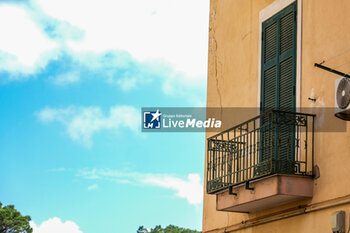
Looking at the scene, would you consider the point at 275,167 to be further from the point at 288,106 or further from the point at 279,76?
the point at 279,76

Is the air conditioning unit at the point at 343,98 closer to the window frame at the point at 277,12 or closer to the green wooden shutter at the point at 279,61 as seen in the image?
the window frame at the point at 277,12

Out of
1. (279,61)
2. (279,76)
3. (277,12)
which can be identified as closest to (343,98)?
(279,76)

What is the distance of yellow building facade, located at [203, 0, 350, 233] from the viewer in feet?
25.9

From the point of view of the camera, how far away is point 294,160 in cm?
831

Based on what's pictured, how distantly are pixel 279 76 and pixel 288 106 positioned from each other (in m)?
0.52

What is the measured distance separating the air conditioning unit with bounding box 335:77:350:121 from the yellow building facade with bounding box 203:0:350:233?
0.50m

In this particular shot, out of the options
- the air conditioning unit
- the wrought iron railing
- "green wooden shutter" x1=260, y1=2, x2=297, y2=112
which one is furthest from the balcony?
the air conditioning unit

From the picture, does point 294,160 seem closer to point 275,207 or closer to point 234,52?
point 275,207

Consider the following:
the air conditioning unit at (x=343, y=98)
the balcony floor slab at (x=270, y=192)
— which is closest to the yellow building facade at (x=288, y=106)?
the balcony floor slab at (x=270, y=192)

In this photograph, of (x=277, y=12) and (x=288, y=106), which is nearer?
(x=288, y=106)

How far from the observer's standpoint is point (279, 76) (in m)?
9.20

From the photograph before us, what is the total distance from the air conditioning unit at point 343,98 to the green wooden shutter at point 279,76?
3.76 ft

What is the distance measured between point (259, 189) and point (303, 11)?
244 cm

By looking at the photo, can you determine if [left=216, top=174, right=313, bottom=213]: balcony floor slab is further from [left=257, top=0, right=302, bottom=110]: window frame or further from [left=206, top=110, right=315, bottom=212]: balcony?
[left=257, top=0, right=302, bottom=110]: window frame
